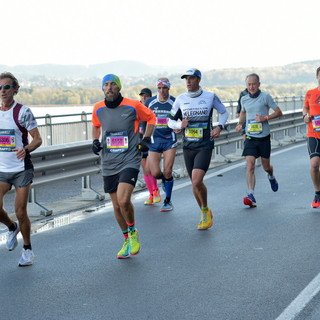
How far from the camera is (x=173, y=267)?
773cm

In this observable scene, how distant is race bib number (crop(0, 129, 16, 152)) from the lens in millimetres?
7785

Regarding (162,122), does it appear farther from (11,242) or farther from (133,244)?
(11,242)

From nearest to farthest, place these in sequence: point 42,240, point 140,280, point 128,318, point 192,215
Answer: point 128,318, point 140,280, point 42,240, point 192,215

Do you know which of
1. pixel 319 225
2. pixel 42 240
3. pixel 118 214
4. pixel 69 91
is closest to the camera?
pixel 118 214

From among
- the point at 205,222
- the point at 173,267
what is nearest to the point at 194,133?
the point at 205,222

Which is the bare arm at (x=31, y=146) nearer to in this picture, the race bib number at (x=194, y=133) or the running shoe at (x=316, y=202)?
the race bib number at (x=194, y=133)

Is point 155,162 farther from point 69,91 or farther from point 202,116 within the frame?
point 69,91

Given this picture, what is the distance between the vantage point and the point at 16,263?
8094mm

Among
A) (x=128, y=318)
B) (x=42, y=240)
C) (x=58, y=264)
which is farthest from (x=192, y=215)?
(x=128, y=318)

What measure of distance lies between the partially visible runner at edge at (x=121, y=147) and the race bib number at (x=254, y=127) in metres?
4.09

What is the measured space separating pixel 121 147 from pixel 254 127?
4.37 meters

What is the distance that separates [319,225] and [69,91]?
77.1 feet

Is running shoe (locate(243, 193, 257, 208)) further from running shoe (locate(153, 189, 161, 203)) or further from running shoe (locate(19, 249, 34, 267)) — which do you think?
running shoe (locate(19, 249, 34, 267))

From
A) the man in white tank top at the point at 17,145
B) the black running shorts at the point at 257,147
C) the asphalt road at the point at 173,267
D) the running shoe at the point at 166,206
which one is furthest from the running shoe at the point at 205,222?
the man in white tank top at the point at 17,145
